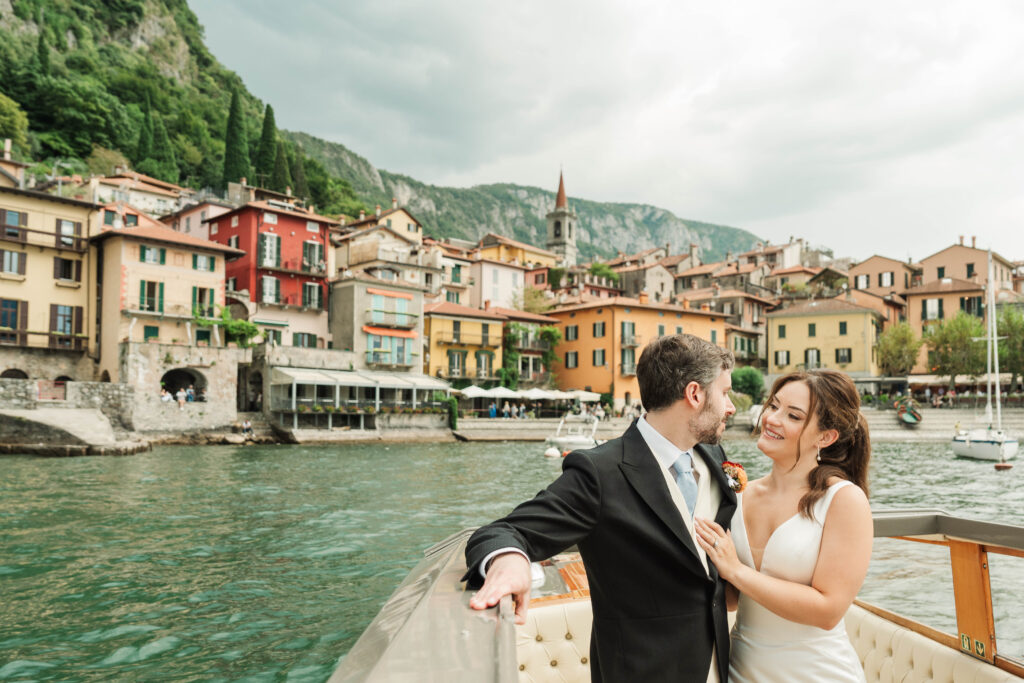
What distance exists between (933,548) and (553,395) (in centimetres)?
3453

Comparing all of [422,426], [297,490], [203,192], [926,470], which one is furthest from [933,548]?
[203,192]

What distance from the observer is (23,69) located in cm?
6091

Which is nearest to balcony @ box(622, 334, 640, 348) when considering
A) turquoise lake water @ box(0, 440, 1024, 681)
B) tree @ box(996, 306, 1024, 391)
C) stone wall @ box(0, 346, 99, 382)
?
tree @ box(996, 306, 1024, 391)

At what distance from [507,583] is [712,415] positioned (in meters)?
0.94

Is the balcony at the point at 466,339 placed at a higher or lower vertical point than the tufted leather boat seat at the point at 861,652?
higher

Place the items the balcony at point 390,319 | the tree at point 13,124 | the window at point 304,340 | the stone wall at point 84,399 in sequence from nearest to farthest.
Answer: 1. the stone wall at point 84,399
2. the window at point 304,340
3. the balcony at point 390,319
4. the tree at point 13,124

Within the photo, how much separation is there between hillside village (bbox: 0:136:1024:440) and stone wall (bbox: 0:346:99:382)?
9cm

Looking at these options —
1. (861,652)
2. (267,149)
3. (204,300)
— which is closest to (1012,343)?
(204,300)

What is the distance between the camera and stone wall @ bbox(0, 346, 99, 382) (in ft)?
104

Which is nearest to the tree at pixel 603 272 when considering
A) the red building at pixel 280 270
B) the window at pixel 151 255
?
the red building at pixel 280 270

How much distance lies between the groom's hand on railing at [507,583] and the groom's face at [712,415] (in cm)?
79

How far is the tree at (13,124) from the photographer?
52.8 meters

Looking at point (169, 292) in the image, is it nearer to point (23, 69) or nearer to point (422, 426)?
point (422, 426)

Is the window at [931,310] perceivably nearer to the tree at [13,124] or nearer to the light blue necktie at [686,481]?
the light blue necktie at [686,481]
